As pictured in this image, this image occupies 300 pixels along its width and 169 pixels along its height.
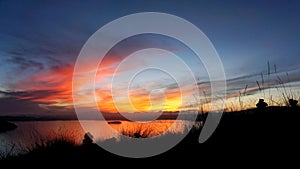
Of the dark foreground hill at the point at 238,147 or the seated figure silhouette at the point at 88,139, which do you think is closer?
the dark foreground hill at the point at 238,147

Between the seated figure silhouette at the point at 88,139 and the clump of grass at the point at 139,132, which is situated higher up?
the clump of grass at the point at 139,132

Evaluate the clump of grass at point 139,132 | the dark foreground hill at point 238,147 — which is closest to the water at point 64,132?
the clump of grass at point 139,132

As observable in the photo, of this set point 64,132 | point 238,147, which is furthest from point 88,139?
point 238,147

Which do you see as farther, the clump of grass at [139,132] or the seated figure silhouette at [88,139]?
the clump of grass at [139,132]

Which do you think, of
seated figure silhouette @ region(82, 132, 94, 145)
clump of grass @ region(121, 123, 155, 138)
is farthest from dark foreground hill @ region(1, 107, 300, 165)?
clump of grass @ region(121, 123, 155, 138)

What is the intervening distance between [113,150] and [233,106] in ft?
15.3

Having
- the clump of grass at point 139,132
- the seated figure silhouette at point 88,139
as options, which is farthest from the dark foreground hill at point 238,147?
the clump of grass at point 139,132

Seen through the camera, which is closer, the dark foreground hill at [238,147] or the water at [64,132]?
the dark foreground hill at [238,147]

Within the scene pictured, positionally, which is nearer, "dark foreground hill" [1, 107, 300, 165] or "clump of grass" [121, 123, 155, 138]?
"dark foreground hill" [1, 107, 300, 165]

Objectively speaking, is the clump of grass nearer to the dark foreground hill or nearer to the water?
the water

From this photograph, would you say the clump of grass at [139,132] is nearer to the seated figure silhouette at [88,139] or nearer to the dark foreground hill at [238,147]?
the seated figure silhouette at [88,139]

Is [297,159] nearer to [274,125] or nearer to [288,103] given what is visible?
[274,125]

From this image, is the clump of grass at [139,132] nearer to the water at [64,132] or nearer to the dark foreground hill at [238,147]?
the water at [64,132]

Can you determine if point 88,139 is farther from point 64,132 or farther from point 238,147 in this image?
point 238,147
